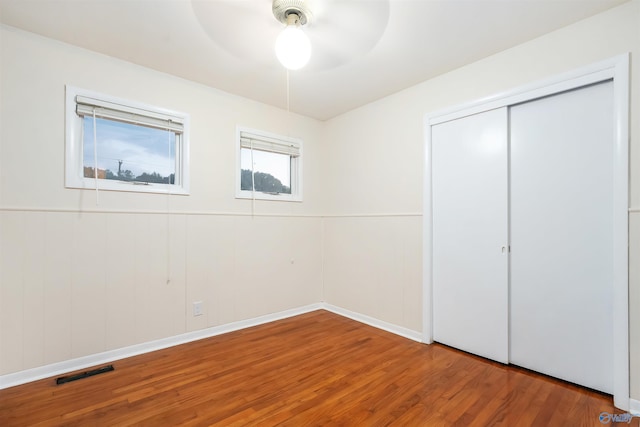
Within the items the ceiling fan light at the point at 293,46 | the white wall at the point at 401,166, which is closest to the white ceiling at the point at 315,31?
the white wall at the point at 401,166

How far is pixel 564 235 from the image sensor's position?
2.09 meters

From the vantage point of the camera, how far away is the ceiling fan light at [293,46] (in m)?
1.79

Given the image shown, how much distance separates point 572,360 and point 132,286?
11.3 feet

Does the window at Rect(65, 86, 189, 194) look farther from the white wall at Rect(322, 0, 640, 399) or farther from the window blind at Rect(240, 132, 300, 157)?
the white wall at Rect(322, 0, 640, 399)

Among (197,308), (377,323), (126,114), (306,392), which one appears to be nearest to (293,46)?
(126,114)

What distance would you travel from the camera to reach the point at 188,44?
228cm

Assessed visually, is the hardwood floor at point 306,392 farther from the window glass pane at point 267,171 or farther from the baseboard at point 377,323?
the window glass pane at point 267,171

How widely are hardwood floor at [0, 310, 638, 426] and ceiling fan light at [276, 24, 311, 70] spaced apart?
2.19m

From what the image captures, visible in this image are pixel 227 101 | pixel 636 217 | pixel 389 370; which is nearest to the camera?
pixel 636 217

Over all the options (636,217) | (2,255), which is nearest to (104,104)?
(2,255)

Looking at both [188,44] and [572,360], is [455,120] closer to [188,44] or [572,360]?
[572,360]

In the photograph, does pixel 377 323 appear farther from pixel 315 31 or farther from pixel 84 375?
pixel 315 31

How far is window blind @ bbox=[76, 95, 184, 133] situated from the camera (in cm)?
235

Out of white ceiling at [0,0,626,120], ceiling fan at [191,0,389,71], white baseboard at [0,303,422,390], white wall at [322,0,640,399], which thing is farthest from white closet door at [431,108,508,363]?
ceiling fan at [191,0,389,71]
